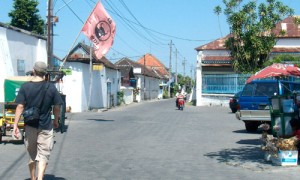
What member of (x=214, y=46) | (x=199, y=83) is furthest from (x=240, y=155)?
(x=214, y=46)

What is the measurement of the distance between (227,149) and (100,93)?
27.8m

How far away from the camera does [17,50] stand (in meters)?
24.4

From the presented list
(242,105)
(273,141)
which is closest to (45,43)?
(242,105)

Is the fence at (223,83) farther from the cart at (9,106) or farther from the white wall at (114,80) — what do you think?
the cart at (9,106)

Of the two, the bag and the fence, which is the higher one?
the fence

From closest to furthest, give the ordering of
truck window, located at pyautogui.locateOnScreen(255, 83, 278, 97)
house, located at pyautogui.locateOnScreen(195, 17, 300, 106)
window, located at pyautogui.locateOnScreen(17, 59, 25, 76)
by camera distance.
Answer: truck window, located at pyautogui.locateOnScreen(255, 83, 278, 97) → window, located at pyautogui.locateOnScreen(17, 59, 25, 76) → house, located at pyautogui.locateOnScreen(195, 17, 300, 106)

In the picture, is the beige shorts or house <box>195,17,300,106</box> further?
house <box>195,17,300,106</box>

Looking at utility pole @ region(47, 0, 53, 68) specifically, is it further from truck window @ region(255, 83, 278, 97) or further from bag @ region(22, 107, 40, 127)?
bag @ region(22, 107, 40, 127)

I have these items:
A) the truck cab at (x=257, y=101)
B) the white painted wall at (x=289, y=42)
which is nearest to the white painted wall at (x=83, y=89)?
the white painted wall at (x=289, y=42)

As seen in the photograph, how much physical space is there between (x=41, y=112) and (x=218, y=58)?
128 feet

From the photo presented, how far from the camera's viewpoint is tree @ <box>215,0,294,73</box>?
38.1 meters

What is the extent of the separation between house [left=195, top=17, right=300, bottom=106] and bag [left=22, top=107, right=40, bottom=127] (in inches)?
1410

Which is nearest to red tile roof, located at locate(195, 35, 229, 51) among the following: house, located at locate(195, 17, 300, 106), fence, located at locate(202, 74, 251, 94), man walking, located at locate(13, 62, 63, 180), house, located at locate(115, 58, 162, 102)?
house, located at locate(195, 17, 300, 106)

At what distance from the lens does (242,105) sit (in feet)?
60.8
